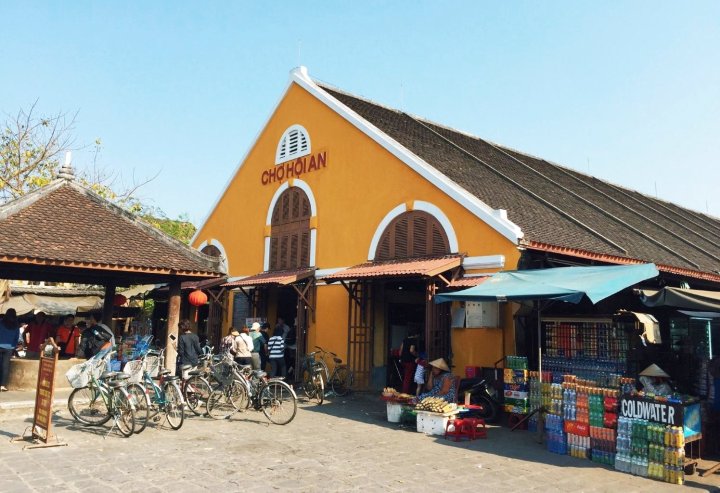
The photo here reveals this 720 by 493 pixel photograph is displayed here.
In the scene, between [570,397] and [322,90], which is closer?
[570,397]

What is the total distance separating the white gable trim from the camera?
37.4 ft

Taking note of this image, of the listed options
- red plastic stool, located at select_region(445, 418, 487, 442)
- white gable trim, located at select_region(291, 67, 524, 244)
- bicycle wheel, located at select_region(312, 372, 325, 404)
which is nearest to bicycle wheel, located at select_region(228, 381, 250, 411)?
bicycle wheel, located at select_region(312, 372, 325, 404)

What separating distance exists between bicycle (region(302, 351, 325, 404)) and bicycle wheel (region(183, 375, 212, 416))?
267cm

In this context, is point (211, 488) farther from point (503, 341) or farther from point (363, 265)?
point (363, 265)

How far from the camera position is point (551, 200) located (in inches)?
617

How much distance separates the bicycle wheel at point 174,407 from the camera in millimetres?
9000

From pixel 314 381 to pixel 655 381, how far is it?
6.73 meters

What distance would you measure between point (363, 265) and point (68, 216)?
6468 millimetres

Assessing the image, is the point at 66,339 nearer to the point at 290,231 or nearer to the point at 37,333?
the point at 37,333

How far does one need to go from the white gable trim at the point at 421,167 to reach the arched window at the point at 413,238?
85cm

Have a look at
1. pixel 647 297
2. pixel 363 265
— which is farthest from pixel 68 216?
pixel 647 297

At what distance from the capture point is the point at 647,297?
343 inches

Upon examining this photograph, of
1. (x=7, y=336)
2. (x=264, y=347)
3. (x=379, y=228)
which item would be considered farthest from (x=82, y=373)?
(x=379, y=228)

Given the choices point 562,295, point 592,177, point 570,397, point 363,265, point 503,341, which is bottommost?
point 570,397
